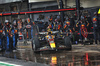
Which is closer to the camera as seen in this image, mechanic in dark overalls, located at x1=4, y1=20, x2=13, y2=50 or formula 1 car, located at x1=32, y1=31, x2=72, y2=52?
formula 1 car, located at x1=32, y1=31, x2=72, y2=52

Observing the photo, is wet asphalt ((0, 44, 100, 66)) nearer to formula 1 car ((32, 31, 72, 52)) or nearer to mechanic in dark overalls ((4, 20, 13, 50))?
formula 1 car ((32, 31, 72, 52))

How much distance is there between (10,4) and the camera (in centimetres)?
3803

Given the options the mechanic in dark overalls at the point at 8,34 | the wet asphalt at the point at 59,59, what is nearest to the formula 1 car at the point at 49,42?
the wet asphalt at the point at 59,59

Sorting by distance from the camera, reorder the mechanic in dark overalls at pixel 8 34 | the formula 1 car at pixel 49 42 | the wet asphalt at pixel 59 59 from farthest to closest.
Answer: the mechanic in dark overalls at pixel 8 34 → the formula 1 car at pixel 49 42 → the wet asphalt at pixel 59 59

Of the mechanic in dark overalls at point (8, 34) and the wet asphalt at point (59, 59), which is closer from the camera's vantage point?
the wet asphalt at point (59, 59)

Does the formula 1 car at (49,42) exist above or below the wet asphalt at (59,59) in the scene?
above

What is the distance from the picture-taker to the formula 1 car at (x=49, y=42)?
35.5ft

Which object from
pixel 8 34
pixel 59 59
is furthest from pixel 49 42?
pixel 8 34

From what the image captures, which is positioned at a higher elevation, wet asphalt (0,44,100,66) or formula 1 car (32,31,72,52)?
formula 1 car (32,31,72,52)

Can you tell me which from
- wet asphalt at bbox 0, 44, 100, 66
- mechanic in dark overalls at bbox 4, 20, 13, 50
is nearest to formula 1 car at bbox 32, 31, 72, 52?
wet asphalt at bbox 0, 44, 100, 66

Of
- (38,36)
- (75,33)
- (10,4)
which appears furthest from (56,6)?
A: (38,36)

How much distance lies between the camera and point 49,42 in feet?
36.3

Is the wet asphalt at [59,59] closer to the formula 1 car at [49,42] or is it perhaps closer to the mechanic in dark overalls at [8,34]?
the formula 1 car at [49,42]

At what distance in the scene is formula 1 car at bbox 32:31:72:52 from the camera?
10823 mm
